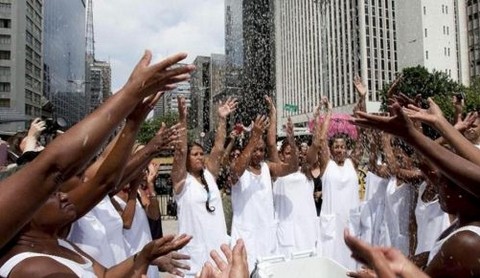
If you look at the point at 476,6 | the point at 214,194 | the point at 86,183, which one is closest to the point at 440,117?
the point at 86,183

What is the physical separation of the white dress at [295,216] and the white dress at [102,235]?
7.93 ft

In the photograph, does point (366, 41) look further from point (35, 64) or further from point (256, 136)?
A: point (256, 136)

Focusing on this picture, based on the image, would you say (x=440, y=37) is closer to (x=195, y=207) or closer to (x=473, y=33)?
(x=473, y=33)

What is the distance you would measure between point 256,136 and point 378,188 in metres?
1.62

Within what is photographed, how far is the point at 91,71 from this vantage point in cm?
9050

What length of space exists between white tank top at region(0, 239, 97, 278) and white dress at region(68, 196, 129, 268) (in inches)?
33.5

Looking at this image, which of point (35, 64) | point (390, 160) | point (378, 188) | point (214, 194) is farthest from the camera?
point (35, 64)

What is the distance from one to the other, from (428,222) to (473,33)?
75538 mm

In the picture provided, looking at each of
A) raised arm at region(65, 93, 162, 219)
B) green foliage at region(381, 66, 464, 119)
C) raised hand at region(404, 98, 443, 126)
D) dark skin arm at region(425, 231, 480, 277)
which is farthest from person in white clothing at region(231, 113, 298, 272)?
green foliage at region(381, 66, 464, 119)

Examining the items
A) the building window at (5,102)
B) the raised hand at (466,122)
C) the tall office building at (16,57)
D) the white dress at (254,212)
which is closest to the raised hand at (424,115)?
the raised hand at (466,122)

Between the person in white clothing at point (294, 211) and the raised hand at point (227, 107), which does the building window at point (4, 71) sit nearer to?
the raised hand at point (227, 107)

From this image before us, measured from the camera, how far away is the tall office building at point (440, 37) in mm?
68981

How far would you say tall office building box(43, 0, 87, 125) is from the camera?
92.3 meters

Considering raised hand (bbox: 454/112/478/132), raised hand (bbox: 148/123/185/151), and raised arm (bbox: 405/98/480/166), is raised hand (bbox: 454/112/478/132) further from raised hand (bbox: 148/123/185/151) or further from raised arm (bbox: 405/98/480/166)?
raised hand (bbox: 148/123/185/151)
